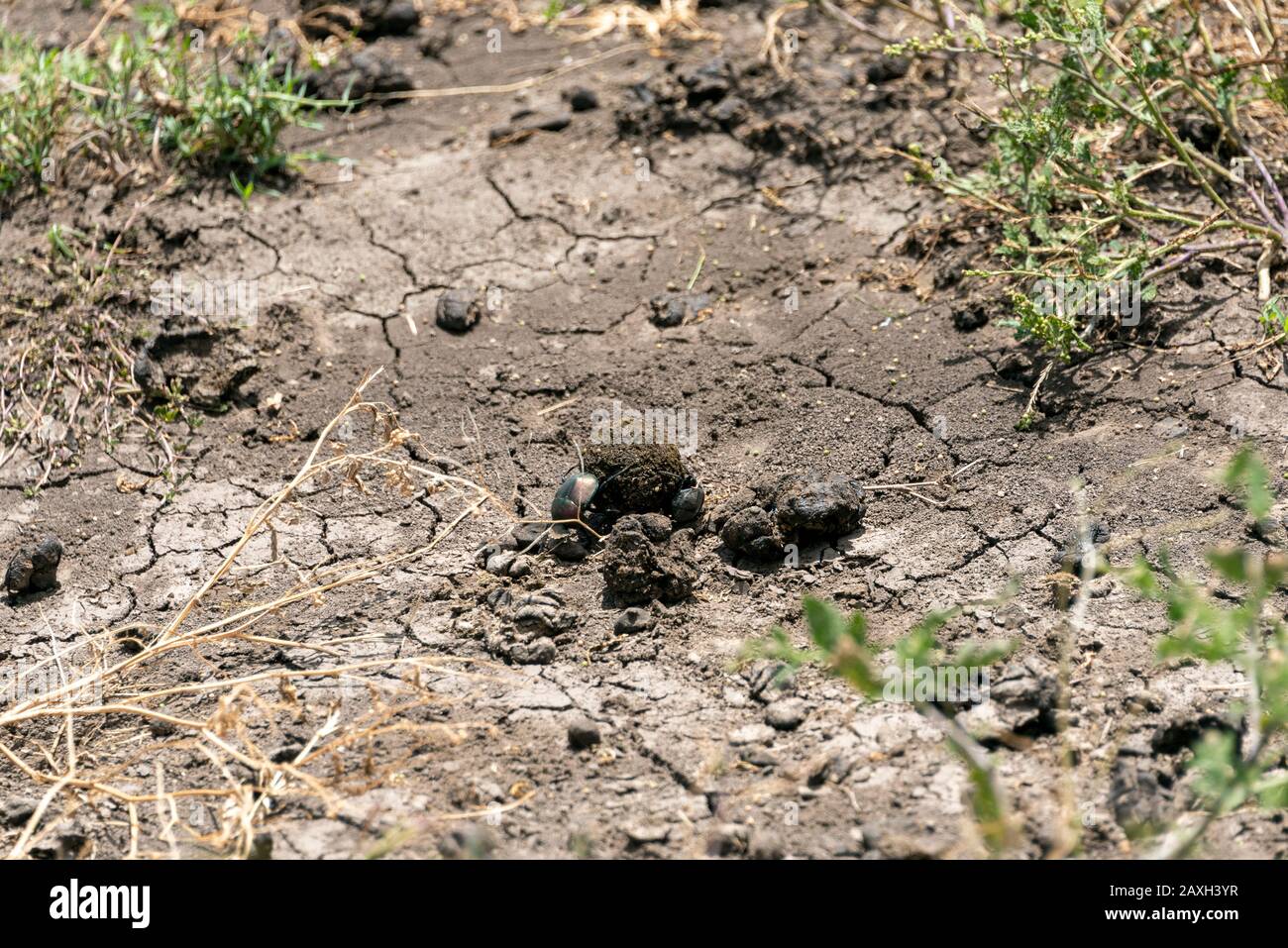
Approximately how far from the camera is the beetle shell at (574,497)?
11.3 ft

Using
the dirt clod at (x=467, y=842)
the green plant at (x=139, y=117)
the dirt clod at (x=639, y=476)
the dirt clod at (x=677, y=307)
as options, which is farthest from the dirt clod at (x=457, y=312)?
the dirt clod at (x=467, y=842)

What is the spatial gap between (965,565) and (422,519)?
1.48m

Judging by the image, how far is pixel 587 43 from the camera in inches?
223

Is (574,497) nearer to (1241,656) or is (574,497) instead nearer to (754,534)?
(754,534)

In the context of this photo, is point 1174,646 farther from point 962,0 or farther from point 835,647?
point 962,0

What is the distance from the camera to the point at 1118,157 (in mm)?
4324

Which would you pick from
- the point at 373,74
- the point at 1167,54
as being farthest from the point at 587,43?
the point at 1167,54

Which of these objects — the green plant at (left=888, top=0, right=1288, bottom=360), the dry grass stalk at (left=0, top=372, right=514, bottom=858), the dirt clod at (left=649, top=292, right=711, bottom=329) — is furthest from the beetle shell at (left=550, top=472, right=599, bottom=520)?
the green plant at (left=888, top=0, right=1288, bottom=360)

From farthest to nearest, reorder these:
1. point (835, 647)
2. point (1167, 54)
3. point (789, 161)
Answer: point (789, 161)
point (1167, 54)
point (835, 647)

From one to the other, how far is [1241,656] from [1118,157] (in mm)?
2623

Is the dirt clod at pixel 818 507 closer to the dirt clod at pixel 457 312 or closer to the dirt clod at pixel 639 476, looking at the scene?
the dirt clod at pixel 639 476

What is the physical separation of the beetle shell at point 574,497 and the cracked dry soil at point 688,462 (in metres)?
0.13

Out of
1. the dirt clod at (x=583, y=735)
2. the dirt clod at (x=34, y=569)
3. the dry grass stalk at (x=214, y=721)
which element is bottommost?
the dirt clod at (x=34, y=569)

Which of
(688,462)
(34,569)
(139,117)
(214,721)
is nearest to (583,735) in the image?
(214,721)
